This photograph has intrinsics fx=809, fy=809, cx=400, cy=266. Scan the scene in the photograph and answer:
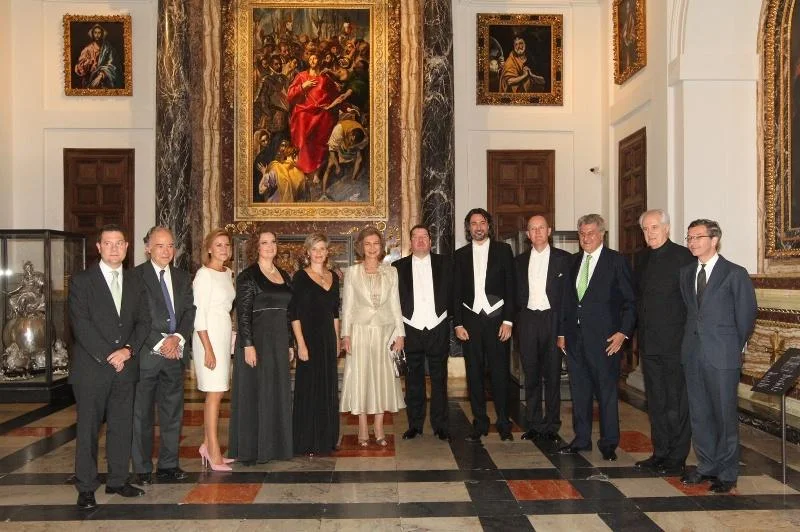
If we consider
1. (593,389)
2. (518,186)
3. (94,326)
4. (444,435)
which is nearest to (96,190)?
(518,186)

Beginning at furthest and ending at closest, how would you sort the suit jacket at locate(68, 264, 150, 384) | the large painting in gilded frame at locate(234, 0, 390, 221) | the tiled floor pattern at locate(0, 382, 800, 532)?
the large painting in gilded frame at locate(234, 0, 390, 221) < the suit jacket at locate(68, 264, 150, 384) < the tiled floor pattern at locate(0, 382, 800, 532)

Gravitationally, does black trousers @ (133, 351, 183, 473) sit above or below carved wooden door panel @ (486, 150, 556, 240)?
below

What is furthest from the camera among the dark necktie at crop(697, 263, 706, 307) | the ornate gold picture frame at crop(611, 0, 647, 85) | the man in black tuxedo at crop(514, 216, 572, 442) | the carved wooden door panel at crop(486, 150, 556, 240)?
the carved wooden door panel at crop(486, 150, 556, 240)

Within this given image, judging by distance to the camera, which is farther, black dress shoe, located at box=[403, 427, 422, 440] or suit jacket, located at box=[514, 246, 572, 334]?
black dress shoe, located at box=[403, 427, 422, 440]

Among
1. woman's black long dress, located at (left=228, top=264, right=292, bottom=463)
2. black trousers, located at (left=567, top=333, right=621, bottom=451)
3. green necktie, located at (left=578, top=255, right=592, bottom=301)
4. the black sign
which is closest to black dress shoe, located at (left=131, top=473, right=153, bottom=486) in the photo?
woman's black long dress, located at (left=228, top=264, right=292, bottom=463)

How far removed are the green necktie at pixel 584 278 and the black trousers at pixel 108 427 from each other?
320cm

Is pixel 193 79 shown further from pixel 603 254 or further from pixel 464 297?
pixel 603 254

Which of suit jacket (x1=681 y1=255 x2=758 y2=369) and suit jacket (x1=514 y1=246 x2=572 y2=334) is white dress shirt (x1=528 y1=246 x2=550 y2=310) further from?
suit jacket (x1=681 y1=255 x2=758 y2=369)

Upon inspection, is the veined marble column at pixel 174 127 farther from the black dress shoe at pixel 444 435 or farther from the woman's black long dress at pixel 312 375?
the black dress shoe at pixel 444 435

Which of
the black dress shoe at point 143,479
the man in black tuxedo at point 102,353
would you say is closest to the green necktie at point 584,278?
the man in black tuxedo at point 102,353

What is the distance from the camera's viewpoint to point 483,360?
6438 millimetres

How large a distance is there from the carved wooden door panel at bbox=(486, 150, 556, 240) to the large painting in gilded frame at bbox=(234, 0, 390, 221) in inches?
66.0

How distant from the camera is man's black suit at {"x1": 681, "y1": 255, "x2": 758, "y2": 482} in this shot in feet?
16.1

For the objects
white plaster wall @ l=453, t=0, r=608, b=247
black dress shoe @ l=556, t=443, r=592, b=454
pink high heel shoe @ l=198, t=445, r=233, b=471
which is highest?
white plaster wall @ l=453, t=0, r=608, b=247
